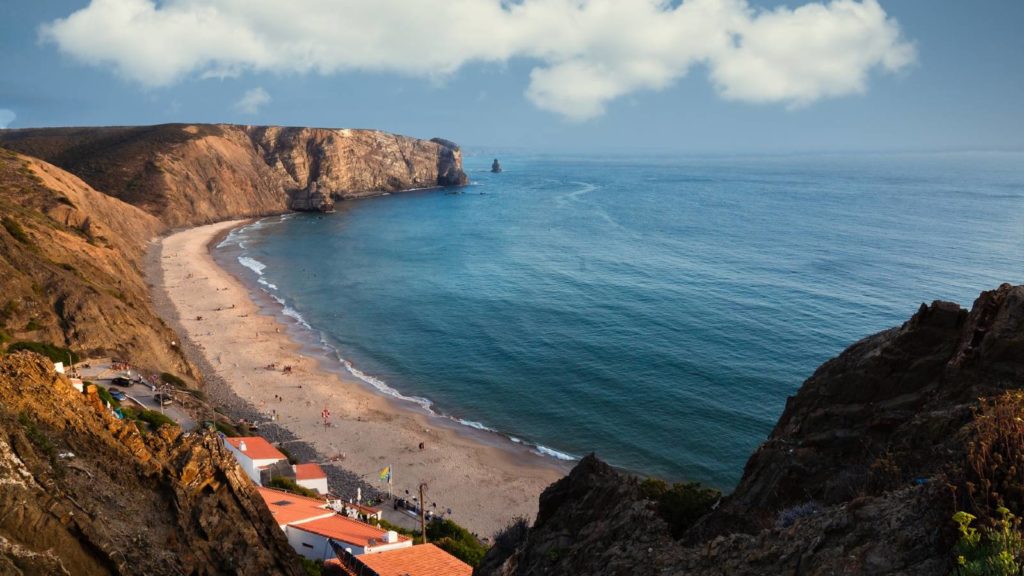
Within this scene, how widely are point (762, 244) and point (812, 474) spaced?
100731mm

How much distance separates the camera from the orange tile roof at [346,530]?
93.2ft

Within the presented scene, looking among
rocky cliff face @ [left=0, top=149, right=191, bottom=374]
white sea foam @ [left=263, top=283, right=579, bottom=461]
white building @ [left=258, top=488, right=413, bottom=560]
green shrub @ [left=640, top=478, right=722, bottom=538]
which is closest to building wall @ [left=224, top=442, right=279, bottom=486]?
white building @ [left=258, top=488, right=413, bottom=560]

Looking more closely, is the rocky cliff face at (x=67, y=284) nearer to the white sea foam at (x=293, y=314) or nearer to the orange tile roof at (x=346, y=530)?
the white sea foam at (x=293, y=314)

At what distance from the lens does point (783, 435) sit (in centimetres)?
1767

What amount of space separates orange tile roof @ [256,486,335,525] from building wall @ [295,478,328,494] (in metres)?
3.40

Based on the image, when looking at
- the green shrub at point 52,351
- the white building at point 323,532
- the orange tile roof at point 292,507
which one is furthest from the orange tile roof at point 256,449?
the green shrub at point 52,351

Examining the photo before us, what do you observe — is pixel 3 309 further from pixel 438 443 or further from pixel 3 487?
pixel 3 487

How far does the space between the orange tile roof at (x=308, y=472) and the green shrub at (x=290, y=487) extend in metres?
0.92

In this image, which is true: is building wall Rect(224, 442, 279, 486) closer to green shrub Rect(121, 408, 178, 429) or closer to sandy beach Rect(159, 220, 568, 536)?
green shrub Rect(121, 408, 178, 429)

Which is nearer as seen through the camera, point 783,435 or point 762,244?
point 783,435

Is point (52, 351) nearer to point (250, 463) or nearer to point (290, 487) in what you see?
point (250, 463)

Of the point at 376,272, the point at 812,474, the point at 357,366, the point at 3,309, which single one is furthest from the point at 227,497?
the point at 376,272

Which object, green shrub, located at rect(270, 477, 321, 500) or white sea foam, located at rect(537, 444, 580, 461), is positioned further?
white sea foam, located at rect(537, 444, 580, 461)

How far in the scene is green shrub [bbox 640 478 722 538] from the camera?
15797 millimetres
